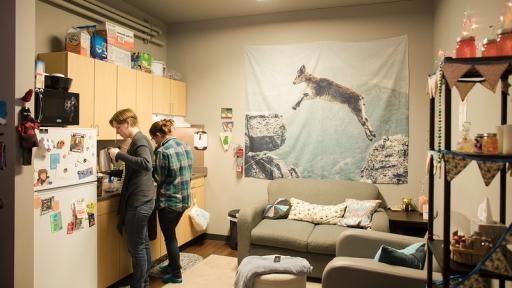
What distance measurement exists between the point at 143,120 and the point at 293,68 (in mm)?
1819

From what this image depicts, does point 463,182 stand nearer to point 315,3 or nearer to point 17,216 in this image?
point 315,3

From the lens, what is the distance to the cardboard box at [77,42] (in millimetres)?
3049

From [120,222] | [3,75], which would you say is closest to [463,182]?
[120,222]

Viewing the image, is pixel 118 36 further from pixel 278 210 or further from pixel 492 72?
pixel 492 72

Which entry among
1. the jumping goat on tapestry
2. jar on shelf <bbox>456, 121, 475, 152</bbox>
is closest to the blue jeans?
the jumping goat on tapestry

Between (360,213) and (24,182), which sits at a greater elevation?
(24,182)

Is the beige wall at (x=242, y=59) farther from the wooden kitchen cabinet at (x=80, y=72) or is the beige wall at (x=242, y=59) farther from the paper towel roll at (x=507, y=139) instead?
the paper towel roll at (x=507, y=139)

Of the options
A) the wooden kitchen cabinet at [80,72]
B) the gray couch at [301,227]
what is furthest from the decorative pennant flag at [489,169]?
the wooden kitchen cabinet at [80,72]

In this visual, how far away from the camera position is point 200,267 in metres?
3.58

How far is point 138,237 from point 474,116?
2557 mm

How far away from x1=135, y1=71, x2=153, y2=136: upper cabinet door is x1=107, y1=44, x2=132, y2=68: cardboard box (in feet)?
0.54

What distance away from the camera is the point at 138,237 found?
2.82m

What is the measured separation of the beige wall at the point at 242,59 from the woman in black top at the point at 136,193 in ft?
5.54

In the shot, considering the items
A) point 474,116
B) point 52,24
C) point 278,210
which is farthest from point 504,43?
point 52,24
